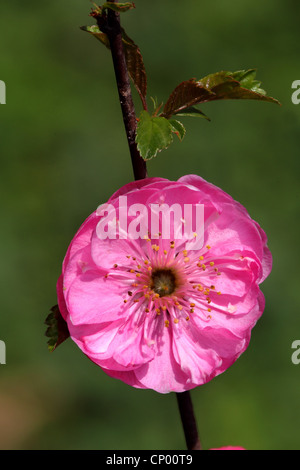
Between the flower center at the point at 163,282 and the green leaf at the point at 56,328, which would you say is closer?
the green leaf at the point at 56,328

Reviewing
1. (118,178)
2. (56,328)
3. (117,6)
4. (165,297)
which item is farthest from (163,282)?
(118,178)

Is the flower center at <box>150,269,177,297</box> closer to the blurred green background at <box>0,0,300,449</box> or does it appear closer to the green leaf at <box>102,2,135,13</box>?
the green leaf at <box>102,2,135,13</box>

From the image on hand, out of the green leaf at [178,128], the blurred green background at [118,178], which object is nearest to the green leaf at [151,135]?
the green leaf at [178,128]

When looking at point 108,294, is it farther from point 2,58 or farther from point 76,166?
point 2,58

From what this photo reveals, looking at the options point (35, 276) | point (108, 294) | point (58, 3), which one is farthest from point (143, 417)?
point (58, 3)

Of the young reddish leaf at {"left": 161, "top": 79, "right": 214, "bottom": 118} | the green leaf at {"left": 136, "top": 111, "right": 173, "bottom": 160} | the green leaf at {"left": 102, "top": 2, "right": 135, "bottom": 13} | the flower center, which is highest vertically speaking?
the green leaf at {"left": 102, "top": 2, "right": 135, "bottom": 13}

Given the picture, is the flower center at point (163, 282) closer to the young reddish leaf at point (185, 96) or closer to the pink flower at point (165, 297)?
the pink flower at point (165, 297)

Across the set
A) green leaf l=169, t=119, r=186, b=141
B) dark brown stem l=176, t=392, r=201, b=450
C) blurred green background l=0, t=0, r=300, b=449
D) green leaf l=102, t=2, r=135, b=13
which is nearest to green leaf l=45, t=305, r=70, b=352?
dark brown stem l=176, t=392, r=201, b=450
